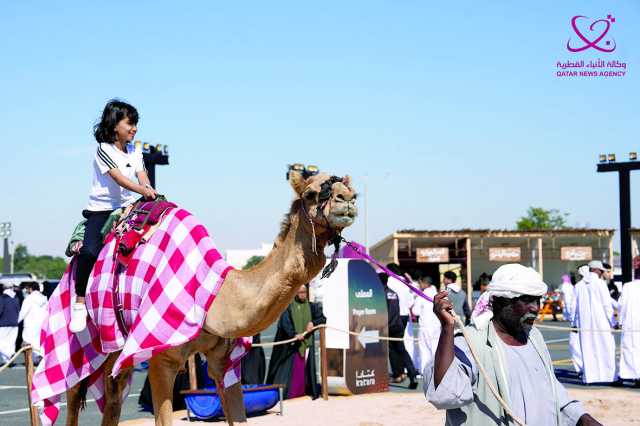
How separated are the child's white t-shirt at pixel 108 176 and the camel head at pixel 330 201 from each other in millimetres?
1807

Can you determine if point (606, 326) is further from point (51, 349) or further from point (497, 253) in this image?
point (497, 253)

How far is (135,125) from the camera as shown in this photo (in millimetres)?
6926

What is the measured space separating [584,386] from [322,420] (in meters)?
6.00

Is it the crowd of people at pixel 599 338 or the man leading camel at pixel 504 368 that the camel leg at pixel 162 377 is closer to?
the man leading camel at pixel 504 368

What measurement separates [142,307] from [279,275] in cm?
108

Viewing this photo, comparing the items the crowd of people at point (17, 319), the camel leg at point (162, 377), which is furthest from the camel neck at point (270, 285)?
the crowd of people at point (17, 319)

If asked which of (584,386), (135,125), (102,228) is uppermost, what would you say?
(135,125)

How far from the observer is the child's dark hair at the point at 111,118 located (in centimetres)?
676

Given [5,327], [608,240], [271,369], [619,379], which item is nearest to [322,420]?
[271,369]

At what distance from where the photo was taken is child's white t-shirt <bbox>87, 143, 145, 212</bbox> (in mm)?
6653

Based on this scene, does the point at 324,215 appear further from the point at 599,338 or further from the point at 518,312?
the point at 599,338

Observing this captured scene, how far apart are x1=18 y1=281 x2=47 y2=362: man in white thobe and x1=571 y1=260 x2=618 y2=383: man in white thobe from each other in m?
12.5

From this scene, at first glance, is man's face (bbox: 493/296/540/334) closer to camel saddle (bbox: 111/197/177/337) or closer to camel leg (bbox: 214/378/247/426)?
camel saddle (bbox: 111/197/177/337)

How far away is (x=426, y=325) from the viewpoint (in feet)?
50.8
